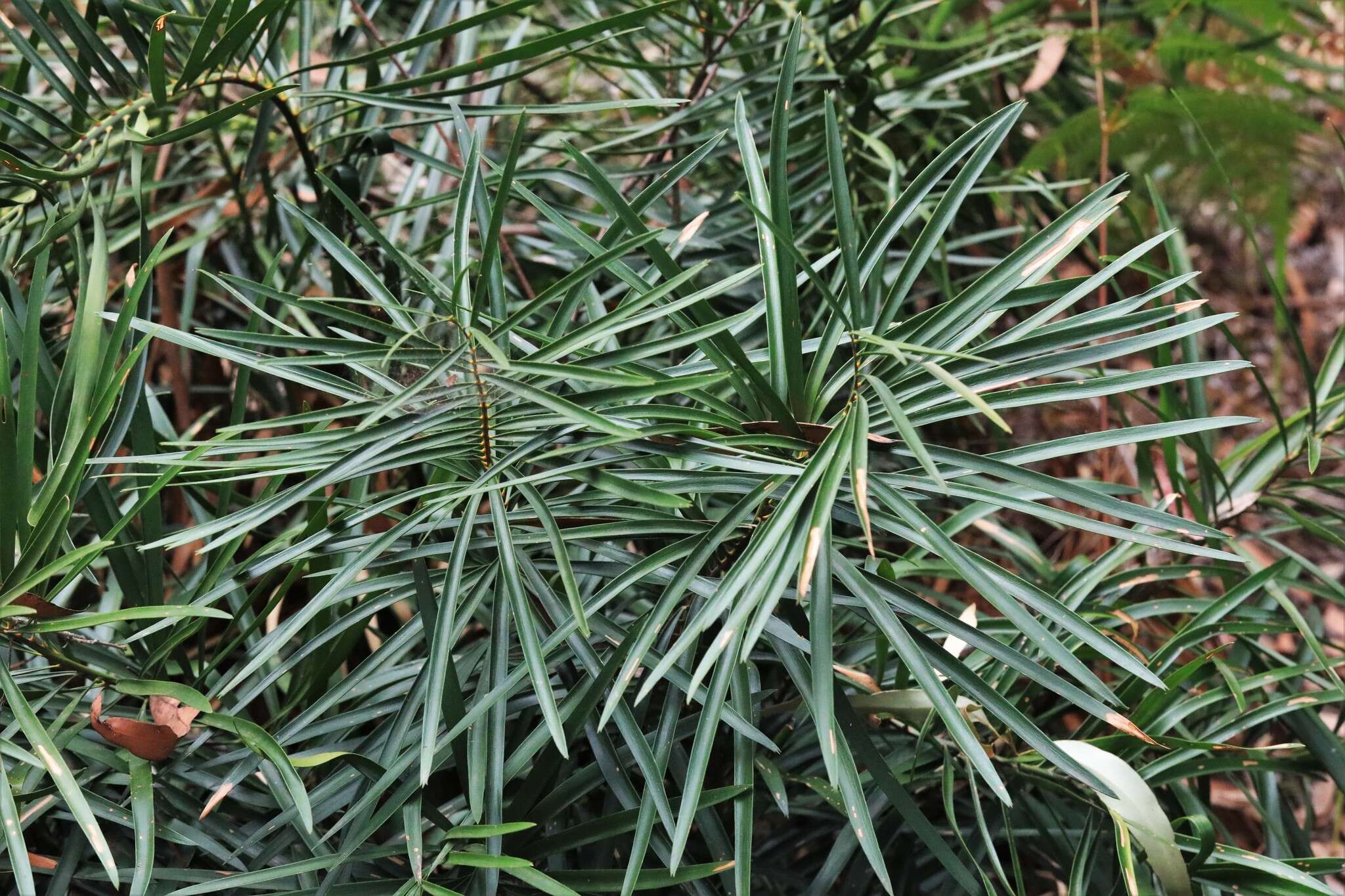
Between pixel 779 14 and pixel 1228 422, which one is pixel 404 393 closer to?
pixel 1228 422

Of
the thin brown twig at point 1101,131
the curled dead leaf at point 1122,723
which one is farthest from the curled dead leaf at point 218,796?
the thin brown twig at point 1101,131

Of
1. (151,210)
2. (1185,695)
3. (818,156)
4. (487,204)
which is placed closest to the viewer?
(487,204)

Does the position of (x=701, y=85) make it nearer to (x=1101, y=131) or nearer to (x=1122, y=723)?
(x=1101, y=131)

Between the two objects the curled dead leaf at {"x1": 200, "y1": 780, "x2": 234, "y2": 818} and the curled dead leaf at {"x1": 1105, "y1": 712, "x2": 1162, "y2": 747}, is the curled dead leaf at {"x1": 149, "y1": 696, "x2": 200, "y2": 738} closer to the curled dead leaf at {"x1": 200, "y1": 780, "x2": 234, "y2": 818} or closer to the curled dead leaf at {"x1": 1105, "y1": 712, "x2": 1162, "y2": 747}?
the curled dead leaf at {"x1": 200, "y1": 780, "x2": 234, "y2": 818}

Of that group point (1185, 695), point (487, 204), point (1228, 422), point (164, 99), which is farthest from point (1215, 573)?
point (164, 99)

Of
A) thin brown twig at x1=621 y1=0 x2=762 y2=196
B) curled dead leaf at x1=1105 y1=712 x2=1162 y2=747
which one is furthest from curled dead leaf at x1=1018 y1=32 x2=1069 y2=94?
curled dead leaf at x1=1105 y1=712 x2=1162 y2=747

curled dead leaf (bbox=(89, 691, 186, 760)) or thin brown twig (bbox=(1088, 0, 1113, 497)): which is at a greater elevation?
thin brown twig (bbox=(1088, 0, 1113, 497))

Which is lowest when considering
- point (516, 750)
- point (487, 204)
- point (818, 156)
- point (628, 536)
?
point (516, 750)

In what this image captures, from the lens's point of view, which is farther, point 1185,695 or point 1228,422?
point 1185,695
